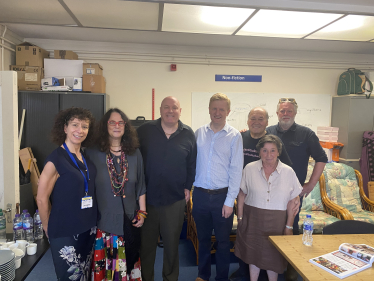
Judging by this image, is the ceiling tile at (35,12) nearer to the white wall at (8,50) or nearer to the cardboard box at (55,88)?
the white wall at (8,50)

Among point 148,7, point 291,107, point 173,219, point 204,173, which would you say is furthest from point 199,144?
point 148,7

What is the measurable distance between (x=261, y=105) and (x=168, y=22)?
7.45ft

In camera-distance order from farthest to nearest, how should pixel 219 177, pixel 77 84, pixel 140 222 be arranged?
pixel 77 84 → pixel 219 177 → pixel 140 222

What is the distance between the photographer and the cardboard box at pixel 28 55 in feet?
11.7

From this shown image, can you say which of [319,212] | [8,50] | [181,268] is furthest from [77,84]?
[319,212]

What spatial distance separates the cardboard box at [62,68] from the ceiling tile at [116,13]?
3.07ft

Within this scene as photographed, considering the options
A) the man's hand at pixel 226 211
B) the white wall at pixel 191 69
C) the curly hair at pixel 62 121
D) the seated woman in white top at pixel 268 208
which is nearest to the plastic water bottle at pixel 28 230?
the curly hair at pixel 62 121

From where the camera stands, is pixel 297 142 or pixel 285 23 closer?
pixel 297 142

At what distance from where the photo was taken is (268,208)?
205 cm

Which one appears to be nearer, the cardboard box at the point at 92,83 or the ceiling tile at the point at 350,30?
the ceiling tile at the point at 350,30

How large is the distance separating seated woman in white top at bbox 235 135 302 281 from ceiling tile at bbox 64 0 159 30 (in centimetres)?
175

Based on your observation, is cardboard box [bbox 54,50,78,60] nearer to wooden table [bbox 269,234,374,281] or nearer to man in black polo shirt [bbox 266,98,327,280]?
man in black polo shirt [bbox 266,98,327,280]

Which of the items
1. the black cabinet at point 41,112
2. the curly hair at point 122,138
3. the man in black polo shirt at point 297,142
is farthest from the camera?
the black cabinet at point 41,112

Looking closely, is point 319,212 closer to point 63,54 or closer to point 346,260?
point 346,260
